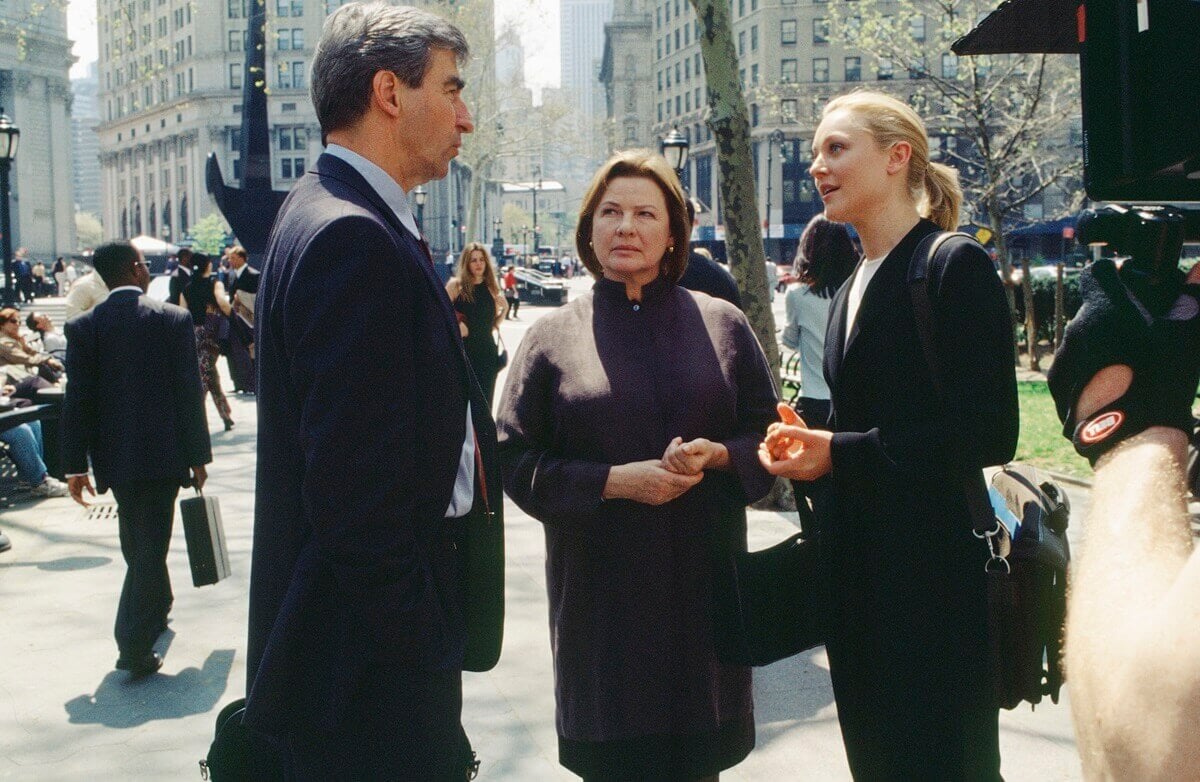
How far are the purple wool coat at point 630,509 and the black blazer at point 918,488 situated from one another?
0.49m

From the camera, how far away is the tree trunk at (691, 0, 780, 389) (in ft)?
26.0

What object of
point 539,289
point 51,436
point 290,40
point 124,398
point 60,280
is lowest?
point 51,436

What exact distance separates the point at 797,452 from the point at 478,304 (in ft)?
22.6

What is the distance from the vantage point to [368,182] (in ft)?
7.17

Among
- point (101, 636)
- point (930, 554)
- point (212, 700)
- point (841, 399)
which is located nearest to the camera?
point (930, 554)

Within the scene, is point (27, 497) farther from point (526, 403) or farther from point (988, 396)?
point (988, 396)

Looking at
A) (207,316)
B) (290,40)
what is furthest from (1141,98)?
(290,40)

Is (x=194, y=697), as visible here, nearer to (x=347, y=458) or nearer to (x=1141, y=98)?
(x=347, y=458)

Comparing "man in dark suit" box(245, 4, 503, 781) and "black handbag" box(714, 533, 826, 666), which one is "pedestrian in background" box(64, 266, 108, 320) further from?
"black handbag" box(714, 533, 826, 666)

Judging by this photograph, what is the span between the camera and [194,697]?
15.1ft

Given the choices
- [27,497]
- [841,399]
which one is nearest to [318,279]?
[841,399]

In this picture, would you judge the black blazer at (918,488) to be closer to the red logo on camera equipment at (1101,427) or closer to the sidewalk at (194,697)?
the red logo on camera equipment at (1101,427)

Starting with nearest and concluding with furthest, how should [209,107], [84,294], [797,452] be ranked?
[797,452]
[84,294]
[209,107]

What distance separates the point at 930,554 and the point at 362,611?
4.08 ft
